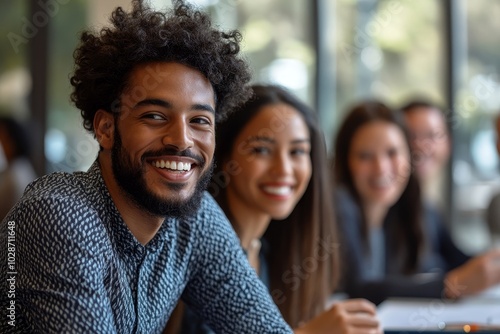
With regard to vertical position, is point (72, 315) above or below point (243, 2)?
below

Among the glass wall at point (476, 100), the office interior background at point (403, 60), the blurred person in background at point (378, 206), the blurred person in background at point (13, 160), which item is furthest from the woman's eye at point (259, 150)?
the glass wall at point (476, 100)

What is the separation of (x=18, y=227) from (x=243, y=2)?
477cm

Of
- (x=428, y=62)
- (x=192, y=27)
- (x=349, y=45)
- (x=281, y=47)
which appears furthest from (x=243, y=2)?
(x=192, y=27)

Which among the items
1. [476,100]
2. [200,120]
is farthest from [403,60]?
[200,120]

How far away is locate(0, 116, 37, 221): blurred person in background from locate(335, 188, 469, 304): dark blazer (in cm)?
170

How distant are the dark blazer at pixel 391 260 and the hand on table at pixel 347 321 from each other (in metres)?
0.83

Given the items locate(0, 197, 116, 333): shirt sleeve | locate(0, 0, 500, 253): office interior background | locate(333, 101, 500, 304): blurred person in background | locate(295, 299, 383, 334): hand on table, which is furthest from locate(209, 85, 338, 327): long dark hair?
locate(0, 0, 500, 253): office interior background

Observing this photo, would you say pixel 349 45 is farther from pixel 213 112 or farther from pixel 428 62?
pixel 213 112

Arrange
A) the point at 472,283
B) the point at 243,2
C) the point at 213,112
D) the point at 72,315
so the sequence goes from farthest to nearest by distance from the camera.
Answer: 1. the point at 243,2
2. the point at 472,283
3. the point at 213,112
4. the point at 72,315

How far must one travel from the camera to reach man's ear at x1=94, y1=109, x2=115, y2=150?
133cm

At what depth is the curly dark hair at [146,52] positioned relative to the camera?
4.29ft

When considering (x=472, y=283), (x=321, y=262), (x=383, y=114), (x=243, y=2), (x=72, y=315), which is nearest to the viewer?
(x=72, y=315)

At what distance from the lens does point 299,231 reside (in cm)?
223

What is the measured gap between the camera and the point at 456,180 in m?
5.82
